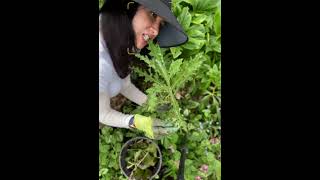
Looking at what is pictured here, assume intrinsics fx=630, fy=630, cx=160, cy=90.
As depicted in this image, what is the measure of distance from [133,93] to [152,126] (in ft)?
0.58

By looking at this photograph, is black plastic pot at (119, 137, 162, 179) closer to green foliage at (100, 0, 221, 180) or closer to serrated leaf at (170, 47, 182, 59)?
green foliage at (100, 0, 221, 180)

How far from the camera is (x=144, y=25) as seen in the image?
9.50 ft

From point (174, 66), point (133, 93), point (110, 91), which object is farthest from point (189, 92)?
point (110, 91)

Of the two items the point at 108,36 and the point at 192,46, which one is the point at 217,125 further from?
the point at 108,36

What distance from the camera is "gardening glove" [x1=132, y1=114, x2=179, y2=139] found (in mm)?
2887

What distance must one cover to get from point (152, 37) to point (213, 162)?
64 cm

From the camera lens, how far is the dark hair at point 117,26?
9.41 ft

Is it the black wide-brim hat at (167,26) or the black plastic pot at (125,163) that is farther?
the black plastic pot at (125,163)

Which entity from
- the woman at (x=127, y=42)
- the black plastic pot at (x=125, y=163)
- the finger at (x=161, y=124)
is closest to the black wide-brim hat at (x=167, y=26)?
the woman at (x=127, y=42)

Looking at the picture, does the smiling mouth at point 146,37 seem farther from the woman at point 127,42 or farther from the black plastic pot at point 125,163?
the black plastic pot at point 125,163

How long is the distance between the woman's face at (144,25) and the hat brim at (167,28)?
0.03 m

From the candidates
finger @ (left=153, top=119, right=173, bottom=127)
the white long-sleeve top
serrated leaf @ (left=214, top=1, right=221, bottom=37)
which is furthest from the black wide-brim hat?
finger @ (left=153, top=119, right=173, bottom=127)

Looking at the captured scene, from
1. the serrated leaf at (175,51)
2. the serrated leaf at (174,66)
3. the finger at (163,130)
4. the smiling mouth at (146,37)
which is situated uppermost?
the smiling mouth at (146,37)

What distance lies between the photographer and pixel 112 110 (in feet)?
9.61
